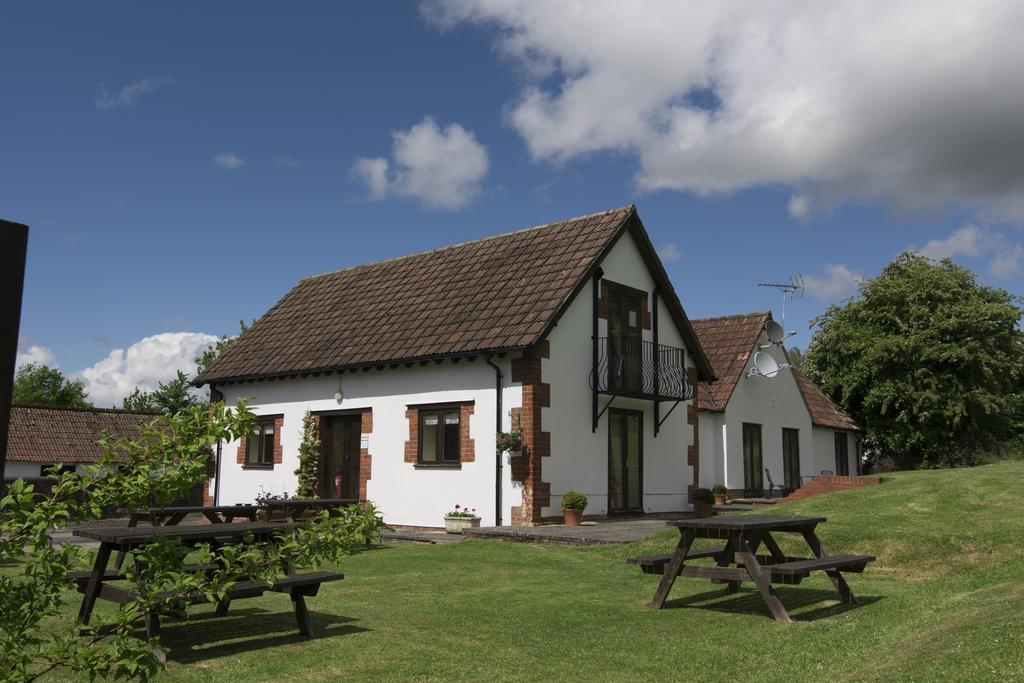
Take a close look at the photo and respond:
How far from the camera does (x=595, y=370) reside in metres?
18.9

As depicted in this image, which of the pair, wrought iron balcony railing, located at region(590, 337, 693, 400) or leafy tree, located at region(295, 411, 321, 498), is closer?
wrought iron balcony railing, located at region(590, 337, 693, 400)

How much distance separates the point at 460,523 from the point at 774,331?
14.3m

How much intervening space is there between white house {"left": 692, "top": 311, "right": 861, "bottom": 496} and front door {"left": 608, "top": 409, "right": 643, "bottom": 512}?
4.65m

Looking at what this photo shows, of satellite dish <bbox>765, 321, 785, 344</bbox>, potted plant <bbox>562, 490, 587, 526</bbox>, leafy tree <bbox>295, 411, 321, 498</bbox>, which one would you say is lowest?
potted plant <bbox>562, 490, 587, 526</bbox>

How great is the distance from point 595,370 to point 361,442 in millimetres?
Result: 5506

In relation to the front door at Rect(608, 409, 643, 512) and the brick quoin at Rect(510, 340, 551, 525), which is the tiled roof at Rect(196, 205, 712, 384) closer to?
the brick quoin at Rect(510, 340, 551, 525)

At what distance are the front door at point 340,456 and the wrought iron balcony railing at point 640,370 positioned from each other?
225 inches

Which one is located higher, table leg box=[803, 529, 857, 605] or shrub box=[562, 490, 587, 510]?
shrub box=[562, 490, 587, 510]

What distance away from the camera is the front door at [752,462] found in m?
26.6

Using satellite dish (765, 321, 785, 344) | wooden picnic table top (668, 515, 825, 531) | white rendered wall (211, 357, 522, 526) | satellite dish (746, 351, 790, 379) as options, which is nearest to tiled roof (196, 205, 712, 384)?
white rendered wall (211, 357, 522, 526)

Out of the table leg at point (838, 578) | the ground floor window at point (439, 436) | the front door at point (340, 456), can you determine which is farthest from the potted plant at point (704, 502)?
the table leg at point (838, 578)

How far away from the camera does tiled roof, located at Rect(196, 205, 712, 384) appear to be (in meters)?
18.4

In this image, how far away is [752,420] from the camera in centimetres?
2708

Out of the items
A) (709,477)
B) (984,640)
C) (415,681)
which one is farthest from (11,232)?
(709,477)
